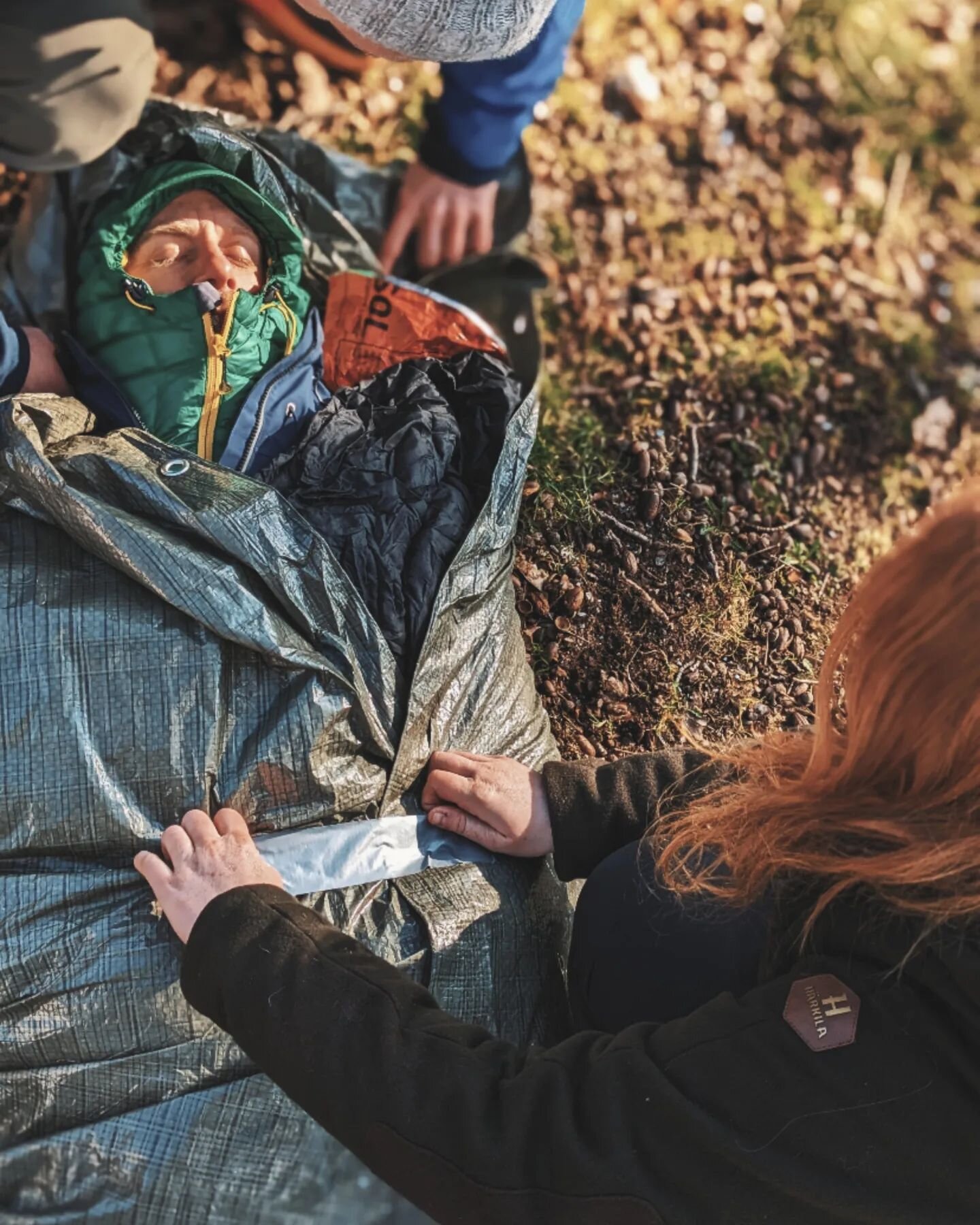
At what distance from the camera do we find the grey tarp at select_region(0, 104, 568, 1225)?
1684mm

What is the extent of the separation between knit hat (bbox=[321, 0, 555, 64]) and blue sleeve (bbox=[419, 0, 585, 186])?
0.74m

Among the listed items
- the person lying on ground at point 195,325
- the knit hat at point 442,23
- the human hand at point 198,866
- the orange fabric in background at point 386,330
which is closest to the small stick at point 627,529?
the orange fabric in background at point 386,330

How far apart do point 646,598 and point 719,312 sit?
1.14m

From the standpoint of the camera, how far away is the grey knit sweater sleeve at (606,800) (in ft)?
6.63

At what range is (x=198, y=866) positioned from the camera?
1.72m

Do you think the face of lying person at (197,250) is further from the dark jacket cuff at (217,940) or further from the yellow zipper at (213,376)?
the dark jacket cuff at (217,940)

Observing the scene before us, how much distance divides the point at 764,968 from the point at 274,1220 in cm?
84

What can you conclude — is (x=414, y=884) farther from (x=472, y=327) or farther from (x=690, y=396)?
(x=690, y=396)

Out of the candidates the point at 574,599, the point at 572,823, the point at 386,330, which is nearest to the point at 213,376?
the point at 386,330

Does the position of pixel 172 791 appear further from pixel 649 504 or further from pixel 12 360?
pixel 649 504

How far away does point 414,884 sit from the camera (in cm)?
192

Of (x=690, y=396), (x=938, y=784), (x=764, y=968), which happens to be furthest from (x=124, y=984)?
(x=690, y=396)

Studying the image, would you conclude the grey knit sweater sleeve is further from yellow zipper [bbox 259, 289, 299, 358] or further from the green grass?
yellow zipper [bbox 259, 289, 299, 358]

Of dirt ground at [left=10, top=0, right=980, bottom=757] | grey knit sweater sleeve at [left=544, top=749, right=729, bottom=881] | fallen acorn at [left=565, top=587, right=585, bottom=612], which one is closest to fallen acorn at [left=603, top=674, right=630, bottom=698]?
dirt ground at [left=10, top=0, right=980, bottom=757]
